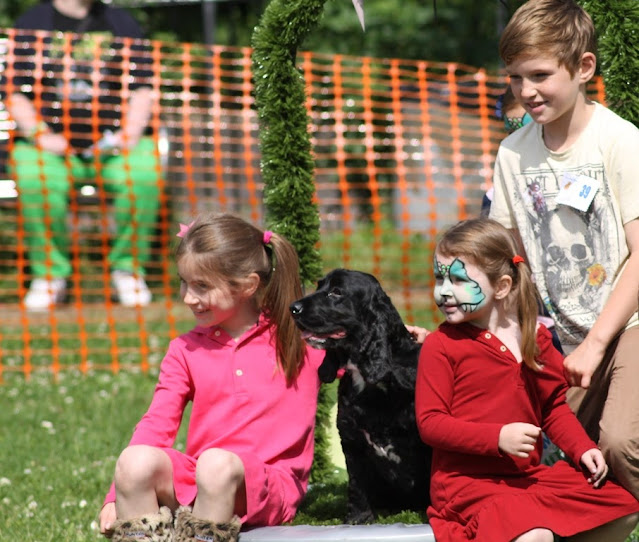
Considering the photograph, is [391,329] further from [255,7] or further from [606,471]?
[255,7]

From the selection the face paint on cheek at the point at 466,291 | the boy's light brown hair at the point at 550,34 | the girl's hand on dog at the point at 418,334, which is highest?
the boy's light brown hair at the point at 550,34

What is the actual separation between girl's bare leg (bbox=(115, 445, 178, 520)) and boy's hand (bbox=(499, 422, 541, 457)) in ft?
3.72

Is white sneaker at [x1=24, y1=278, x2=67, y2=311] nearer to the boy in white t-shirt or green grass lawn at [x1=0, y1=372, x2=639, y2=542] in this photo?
green grass lawn at [x1=0, y1=372, x2=639, y2=542]

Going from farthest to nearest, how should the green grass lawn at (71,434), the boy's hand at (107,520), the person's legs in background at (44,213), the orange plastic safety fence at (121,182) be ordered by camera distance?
the person's legs in background at (44,213), the orange plastic safety fence at (121,182), the green grass lawn at (71,434), the boy's hand at (107,520)

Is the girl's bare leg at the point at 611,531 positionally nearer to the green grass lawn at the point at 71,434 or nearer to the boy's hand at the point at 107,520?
the green grass lawn at the point at 71,434

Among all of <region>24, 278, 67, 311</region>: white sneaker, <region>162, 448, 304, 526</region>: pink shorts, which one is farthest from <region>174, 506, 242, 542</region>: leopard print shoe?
<region>24, 278, 67, 311</region>: white sneaker

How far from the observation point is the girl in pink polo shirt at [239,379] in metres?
3.62

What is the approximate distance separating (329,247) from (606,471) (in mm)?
8746

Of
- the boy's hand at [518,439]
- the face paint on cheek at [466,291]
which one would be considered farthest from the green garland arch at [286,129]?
the boy's hand at [518,439]

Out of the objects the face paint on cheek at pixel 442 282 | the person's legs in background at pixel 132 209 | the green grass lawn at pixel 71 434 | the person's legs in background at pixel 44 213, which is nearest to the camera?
the face paint on cheek at pixel 442 282

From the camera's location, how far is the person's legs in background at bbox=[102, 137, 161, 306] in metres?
9.28

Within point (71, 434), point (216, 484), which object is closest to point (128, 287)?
point (71, 434)

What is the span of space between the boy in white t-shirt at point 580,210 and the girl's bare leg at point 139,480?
1.41 m

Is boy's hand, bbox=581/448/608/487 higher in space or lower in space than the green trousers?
lower
